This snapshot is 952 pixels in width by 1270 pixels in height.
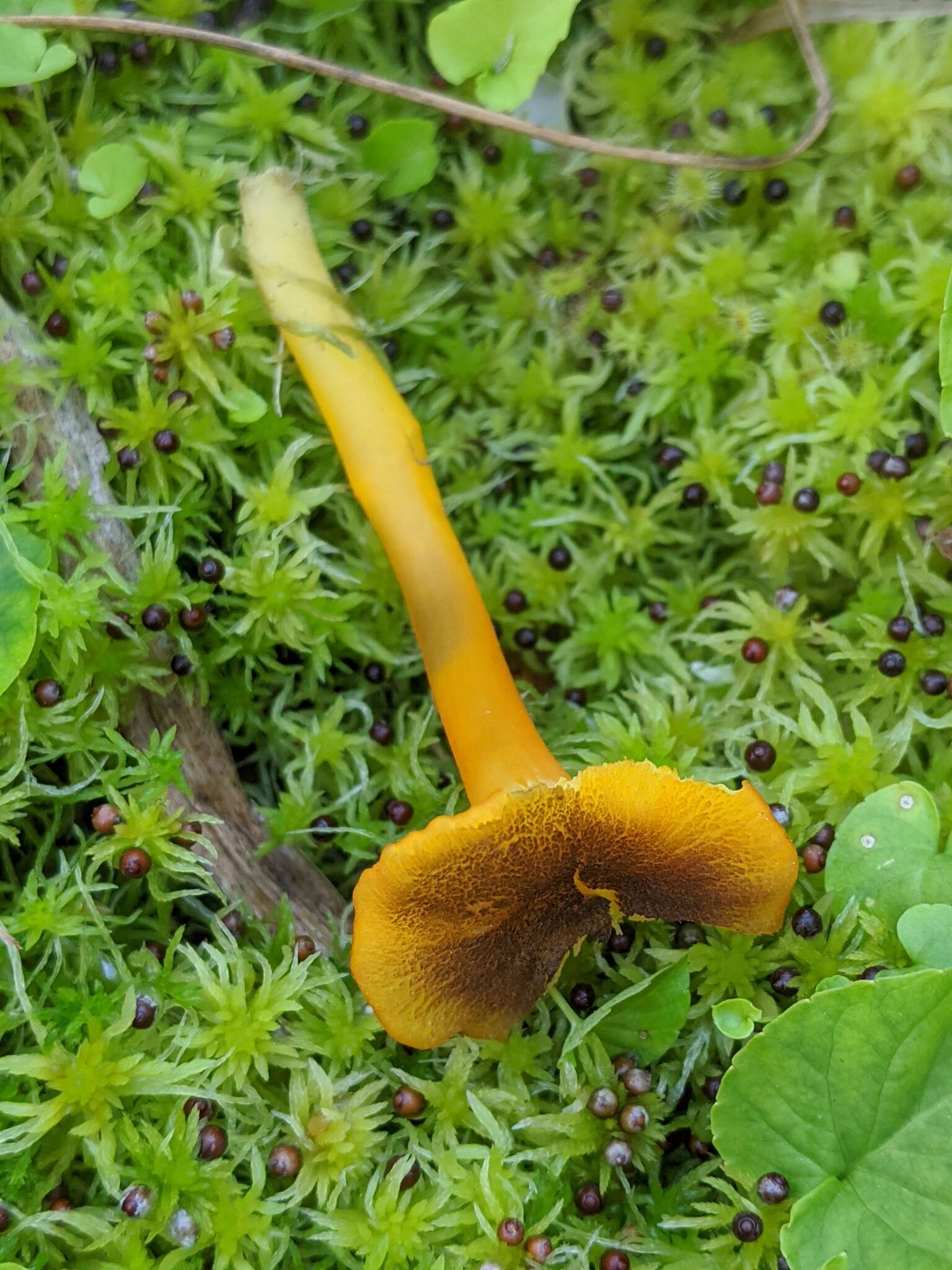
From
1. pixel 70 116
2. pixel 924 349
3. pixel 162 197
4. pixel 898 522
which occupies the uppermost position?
pixel 70 116

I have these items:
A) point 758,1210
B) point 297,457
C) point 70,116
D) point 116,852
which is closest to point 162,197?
point 70,116

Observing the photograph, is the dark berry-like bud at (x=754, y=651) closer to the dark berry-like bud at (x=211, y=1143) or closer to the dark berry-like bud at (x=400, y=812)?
the dark berry-like bud at (x=400, y=812)

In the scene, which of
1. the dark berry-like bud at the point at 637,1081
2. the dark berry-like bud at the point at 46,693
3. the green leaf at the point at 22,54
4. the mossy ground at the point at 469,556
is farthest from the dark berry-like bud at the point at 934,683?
the green leaf at the point at 22,54

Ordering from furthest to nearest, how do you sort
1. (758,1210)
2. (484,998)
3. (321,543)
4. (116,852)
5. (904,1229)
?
1. (321,543)
2. (116,852)
3. (484,998)
4. (758,1210)
5. (904,1229)

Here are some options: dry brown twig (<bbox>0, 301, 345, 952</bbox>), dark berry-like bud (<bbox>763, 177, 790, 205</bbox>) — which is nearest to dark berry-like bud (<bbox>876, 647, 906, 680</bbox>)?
dark berry-like bud (<bbox>763, 177, 790, 205</bbox>)

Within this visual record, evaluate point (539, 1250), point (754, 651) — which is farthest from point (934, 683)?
point (539, 1250)

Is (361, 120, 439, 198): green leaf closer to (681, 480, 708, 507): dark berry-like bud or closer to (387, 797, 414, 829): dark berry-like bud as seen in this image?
(681, 480, 708, 507): dark berry-like bud

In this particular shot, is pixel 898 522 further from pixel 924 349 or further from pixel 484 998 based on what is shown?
pixel 484 998

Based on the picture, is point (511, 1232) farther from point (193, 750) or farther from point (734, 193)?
point (734, 193)
